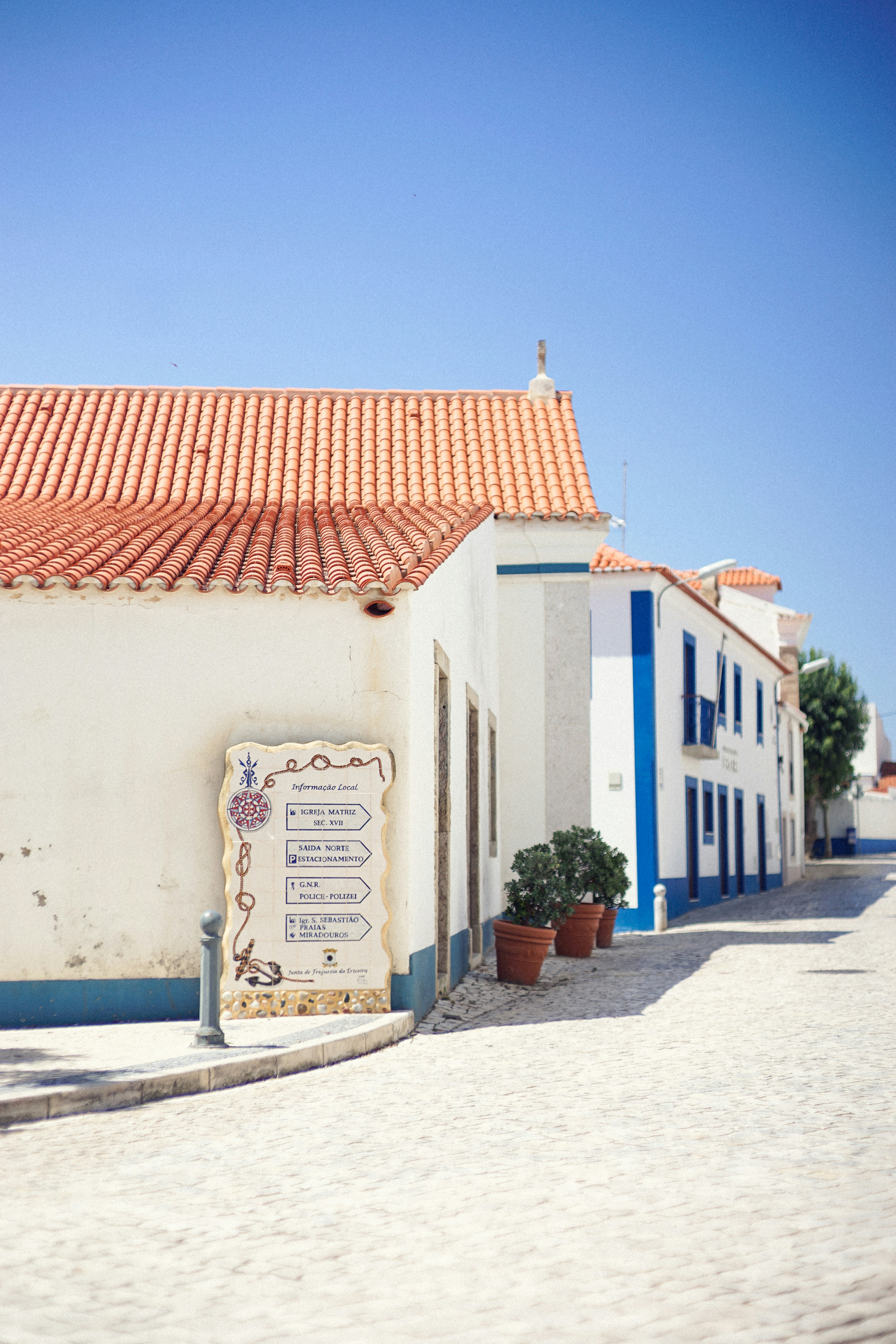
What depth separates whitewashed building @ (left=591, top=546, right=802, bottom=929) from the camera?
21.5 metres

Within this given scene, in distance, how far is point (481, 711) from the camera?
14.3 meters

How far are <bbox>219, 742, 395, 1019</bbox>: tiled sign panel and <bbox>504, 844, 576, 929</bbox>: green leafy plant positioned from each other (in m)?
3.68

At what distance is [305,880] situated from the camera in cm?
917

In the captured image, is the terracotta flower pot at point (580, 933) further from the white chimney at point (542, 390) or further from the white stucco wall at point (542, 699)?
the white chimney at point (542, 390)

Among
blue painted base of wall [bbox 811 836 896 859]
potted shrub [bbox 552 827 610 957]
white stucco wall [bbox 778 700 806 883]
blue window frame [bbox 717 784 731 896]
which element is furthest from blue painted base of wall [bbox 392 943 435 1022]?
blue painted base of wall [bbox 811 836 896 859]

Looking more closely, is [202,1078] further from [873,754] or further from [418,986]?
[873,754]

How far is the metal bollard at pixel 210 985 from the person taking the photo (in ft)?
25.7

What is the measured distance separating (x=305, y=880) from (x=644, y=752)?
13.1 m

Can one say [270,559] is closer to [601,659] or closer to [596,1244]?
[596,1244]

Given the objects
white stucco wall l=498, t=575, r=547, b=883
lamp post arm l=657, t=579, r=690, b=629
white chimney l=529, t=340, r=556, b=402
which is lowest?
white stucco wall l=498, t=575, r=547, b=883

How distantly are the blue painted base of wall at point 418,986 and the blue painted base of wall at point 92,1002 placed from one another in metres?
1.39

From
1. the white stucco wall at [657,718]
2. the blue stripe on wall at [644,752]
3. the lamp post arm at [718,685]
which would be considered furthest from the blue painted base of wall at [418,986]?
the lamp post arm at [718,685]

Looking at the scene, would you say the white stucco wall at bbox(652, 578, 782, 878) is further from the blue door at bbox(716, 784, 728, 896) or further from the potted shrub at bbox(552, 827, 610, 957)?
the potted shrub at bbox(552, 827, 610, 957)

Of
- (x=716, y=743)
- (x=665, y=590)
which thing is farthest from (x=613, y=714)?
(x=716, y=743)
